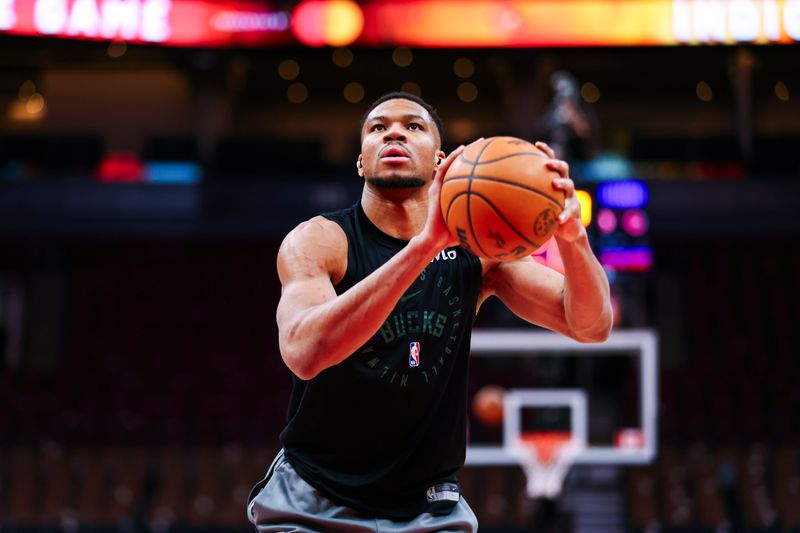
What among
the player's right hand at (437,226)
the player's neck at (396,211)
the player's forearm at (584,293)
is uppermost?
the player's neck at (396,211)

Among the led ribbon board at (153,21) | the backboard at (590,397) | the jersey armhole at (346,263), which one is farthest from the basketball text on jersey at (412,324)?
the led ribbon board at (153,21)

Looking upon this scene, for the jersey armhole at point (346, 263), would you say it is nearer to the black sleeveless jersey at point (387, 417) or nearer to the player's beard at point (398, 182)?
the black sleeveless jersey at point (387, 417)

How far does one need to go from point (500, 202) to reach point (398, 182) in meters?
0.58

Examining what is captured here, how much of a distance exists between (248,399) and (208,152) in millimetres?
4291

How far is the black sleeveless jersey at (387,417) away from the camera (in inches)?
130

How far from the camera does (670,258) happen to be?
19.4 metres

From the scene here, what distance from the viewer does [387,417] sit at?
3311 millimetres

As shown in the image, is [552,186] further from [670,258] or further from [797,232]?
[670,258]

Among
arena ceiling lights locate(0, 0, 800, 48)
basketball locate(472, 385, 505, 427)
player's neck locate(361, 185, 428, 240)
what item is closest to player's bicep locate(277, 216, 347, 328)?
player's neck locate(361, 185, 428, 240)

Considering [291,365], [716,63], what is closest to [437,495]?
[291,365]

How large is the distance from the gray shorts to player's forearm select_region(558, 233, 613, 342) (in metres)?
0.68

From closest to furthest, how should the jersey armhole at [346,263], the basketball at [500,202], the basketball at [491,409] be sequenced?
the basketball at [500,202] < the jersey armhole at [346,263] < the basketball at [491,409]

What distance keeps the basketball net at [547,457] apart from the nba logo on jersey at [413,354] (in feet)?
23.8

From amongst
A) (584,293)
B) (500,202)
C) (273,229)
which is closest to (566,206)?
(500,202)
